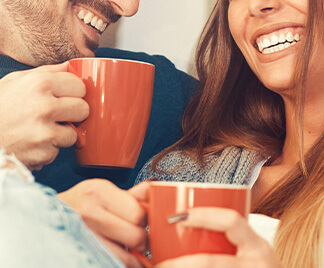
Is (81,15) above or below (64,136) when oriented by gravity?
above

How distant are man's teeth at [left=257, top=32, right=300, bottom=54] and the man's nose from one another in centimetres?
37

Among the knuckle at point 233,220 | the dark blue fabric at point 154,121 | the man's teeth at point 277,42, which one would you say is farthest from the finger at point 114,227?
the man's teeth at point 277,42

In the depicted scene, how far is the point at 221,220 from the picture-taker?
50cm

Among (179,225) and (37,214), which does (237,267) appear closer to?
(179,225)

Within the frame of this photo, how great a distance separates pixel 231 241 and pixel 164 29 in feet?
3.29

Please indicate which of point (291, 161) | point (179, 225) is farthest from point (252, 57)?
point (179, 225)

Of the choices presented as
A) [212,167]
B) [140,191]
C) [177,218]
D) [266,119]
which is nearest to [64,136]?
[140,191]

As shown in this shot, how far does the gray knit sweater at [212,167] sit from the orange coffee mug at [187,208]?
592 millimetres

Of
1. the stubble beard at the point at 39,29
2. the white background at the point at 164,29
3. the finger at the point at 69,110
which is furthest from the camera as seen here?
the white background at the point at 164,29

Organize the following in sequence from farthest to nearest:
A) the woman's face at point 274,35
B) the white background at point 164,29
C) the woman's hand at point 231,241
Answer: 1. the white background at point 164,29
2. the woman's face at point 274,35
3. the woman's hand at point 231,241

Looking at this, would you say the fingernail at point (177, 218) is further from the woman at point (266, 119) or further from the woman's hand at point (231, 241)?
the woman at point (266, 119)

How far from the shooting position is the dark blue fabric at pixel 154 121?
112 centimetres

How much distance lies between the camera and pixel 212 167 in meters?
1.18

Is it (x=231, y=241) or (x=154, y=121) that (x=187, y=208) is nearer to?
(x=231, y=241)
